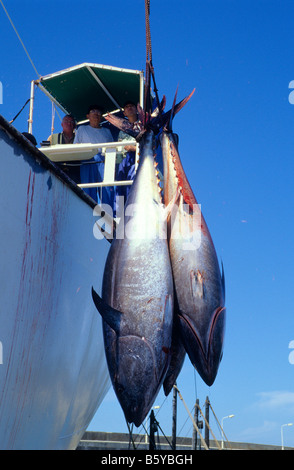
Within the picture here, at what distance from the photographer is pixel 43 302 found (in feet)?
16.1

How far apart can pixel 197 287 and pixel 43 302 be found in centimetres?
169

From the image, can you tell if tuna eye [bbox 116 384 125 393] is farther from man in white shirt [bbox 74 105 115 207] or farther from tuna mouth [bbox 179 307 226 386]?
man in white shirt [bbox 74 105 115 207]

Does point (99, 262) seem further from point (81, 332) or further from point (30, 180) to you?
point (30, 180)

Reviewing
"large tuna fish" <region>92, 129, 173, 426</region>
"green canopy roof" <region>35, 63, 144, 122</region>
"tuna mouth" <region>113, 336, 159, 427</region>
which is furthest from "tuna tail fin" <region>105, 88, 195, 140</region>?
"green canopy roof" <region>35, 63, 144, 122</region>

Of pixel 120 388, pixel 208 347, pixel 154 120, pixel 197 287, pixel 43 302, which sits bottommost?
pixel 120 388

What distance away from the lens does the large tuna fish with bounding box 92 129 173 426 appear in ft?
11.6

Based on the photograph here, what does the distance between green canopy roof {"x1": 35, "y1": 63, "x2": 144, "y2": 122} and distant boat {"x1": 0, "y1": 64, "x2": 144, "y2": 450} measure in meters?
1.89

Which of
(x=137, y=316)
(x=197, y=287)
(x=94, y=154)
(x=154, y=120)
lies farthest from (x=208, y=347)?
(x=94, y=154)

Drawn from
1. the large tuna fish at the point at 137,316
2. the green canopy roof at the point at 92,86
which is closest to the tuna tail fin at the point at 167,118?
the large tuna fish at the point at 137,316

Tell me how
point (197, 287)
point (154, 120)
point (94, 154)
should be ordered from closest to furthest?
point (197, 287)
point (154, 120)
point (94, 154)

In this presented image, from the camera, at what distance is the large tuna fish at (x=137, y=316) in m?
3.54

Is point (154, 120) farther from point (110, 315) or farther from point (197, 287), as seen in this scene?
point (110, 315)

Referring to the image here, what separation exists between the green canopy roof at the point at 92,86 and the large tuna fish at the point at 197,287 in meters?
3.90

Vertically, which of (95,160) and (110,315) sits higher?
(95,160)
